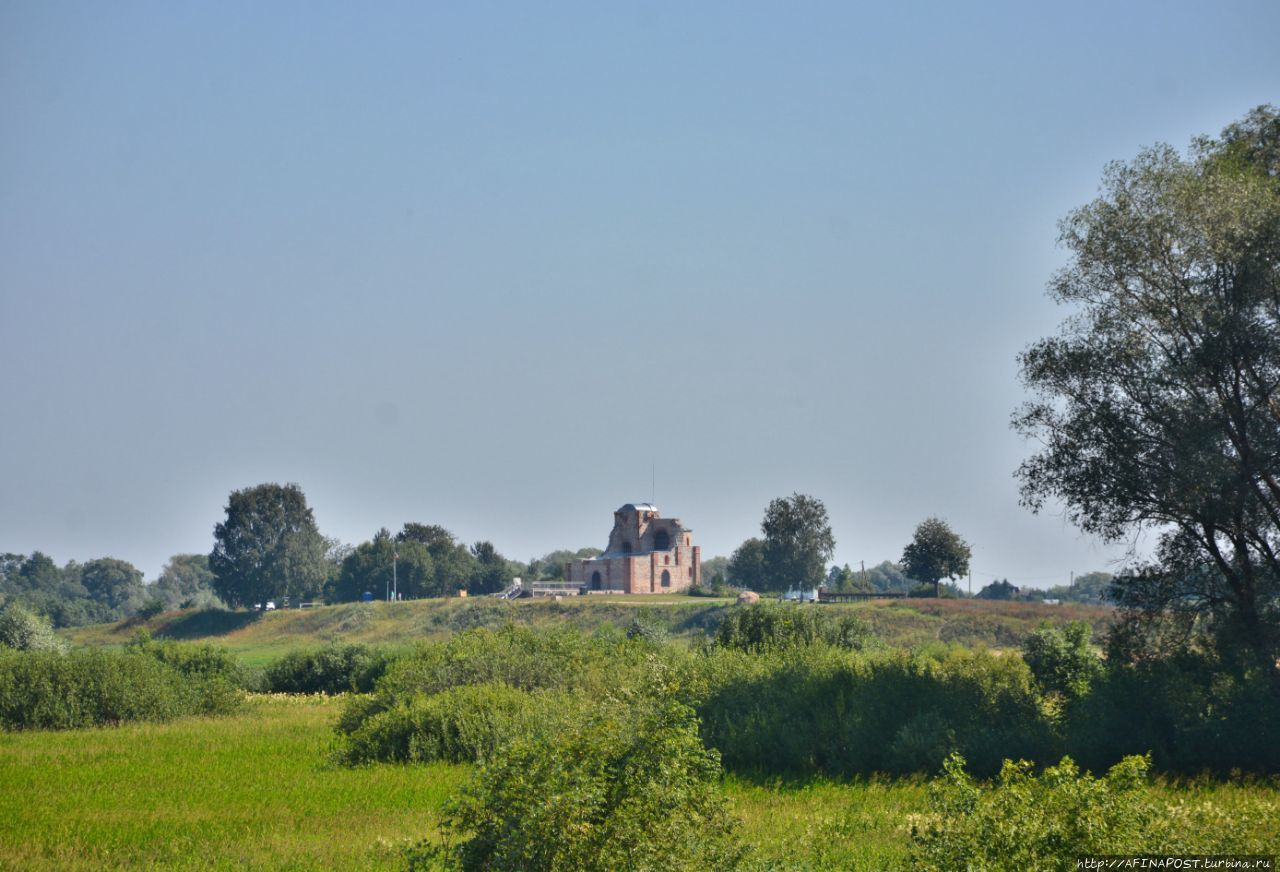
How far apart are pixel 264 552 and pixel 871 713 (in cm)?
9366

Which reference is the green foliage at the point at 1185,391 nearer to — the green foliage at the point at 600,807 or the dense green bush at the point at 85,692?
the green foliage at the point at 600,807

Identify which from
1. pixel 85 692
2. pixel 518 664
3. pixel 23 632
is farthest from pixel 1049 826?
pixel 23 632

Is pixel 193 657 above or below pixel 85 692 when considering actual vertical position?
above

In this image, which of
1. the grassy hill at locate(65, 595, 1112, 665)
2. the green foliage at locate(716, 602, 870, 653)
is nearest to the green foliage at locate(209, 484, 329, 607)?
the grassy hill at locate(65, 595, 1112, 665)

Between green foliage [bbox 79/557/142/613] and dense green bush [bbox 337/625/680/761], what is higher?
green foliage [bbox 79/557/142/613]

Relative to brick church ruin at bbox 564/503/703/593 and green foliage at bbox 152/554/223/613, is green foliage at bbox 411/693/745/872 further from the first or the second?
green foliage at bbox 152/554/223/613

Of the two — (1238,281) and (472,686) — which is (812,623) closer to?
(472,686)

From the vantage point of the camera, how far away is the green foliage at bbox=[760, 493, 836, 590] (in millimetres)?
89312

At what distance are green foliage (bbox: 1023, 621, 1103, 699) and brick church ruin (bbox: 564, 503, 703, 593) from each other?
70.5 m

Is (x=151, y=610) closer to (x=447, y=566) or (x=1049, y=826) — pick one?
(x=447, y=566)

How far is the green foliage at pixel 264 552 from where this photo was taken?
10469cm

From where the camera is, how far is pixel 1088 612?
2035 inches

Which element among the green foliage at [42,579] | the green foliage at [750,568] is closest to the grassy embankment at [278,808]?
the green foliage at [750,568]

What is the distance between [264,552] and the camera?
106 metres
